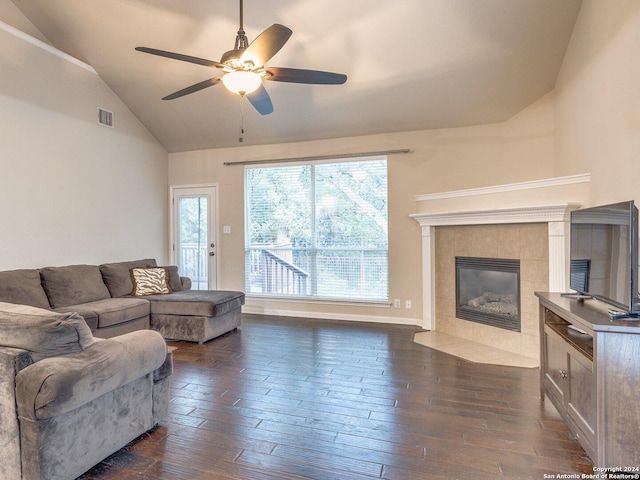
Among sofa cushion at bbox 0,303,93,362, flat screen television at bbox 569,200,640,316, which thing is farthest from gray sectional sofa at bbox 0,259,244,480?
flat screen television at bbox 569,200,640,316

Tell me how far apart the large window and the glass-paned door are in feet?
2.15

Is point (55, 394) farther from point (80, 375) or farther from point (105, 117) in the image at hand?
point (105, 117)

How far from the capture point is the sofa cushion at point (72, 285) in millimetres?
3805

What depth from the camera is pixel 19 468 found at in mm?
1642

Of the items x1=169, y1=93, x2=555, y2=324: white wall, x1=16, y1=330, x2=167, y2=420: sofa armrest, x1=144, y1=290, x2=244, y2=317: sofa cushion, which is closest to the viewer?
x1=16, y1=330, x2=167, y2=420: sofa armrest

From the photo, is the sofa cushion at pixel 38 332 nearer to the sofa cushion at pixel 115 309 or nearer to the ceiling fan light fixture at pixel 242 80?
the ceiling fan light fixture at pixel 242 80

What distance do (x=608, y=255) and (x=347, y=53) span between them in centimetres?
302

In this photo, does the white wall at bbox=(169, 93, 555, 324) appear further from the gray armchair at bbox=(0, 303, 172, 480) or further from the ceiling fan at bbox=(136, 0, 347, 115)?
the gray armchair at bbox=(0, 303, 172, 480)

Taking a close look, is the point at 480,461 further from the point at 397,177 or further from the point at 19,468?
the point at 397,177

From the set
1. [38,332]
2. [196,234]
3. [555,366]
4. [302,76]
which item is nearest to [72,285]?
[196,234]

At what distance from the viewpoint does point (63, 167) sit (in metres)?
4.29

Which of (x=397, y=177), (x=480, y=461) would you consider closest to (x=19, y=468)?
(x=480, y=461)

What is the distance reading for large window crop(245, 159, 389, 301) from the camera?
5055 millimetres

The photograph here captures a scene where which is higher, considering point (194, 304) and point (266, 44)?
point (266, 44)
